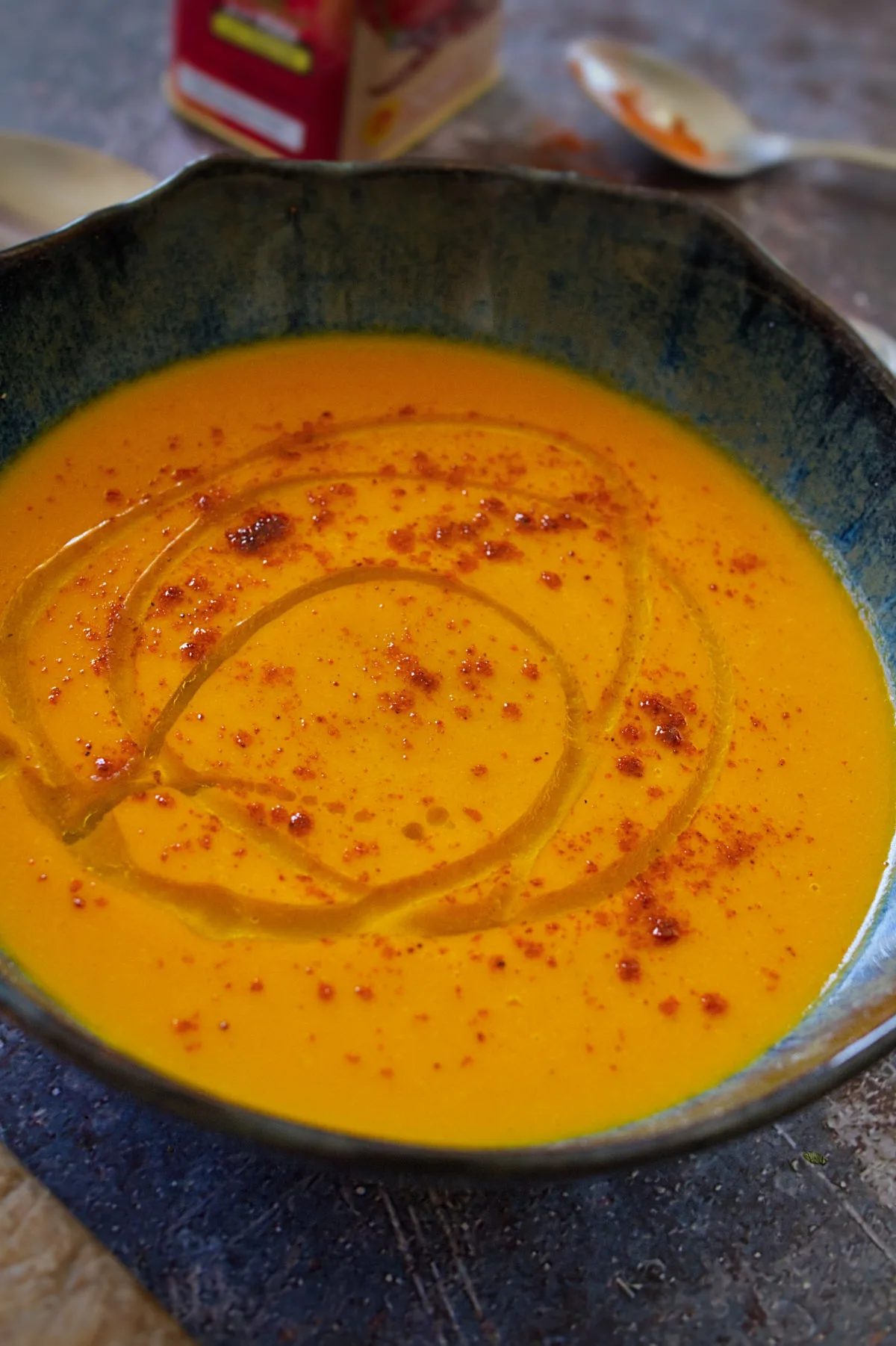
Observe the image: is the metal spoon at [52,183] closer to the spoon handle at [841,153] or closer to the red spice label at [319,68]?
the red spice label at [319,68]

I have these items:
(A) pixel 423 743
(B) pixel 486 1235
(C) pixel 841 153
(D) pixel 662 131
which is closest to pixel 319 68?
(D) pixel 662 131

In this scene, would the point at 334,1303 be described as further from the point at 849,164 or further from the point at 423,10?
the point at 849,164

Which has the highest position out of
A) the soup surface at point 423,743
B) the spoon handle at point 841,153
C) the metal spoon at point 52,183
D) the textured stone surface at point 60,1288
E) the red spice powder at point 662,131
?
the spoon handle at point 841,153

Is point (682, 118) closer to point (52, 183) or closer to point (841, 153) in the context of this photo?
point (841, 153)

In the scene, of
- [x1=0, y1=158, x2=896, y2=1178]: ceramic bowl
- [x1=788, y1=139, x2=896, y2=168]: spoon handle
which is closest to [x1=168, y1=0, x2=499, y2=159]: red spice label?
[x1=0, y1=158, x2=896, y2=1178]: ceramic bowl

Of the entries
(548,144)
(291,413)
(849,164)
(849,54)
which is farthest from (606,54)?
(291,413)

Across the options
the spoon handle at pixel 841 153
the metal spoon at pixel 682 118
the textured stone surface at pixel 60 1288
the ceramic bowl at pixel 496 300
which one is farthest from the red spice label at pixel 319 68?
the textured stone surface at pixel 60 1288
